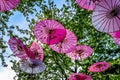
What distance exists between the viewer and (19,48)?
627 cm

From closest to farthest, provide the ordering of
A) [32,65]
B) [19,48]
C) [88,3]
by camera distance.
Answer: [88,3] → [19,48] → [32,65]

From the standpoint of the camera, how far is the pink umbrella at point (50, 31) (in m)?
5.79

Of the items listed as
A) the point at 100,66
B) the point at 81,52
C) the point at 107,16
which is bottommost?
the point at 107,16

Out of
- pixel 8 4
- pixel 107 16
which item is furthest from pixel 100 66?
pixel 8 4

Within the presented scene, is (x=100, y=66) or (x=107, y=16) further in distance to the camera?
(x=100, y=66)

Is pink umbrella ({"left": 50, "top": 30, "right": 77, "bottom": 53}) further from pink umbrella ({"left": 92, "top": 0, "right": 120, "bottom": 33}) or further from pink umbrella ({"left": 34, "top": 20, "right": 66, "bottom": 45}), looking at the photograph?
pink umbrella ({"left": 92, "top": 0, "right": 120, "bottom": 33})

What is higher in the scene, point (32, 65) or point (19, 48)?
point (19, 48)

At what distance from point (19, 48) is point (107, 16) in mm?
2217

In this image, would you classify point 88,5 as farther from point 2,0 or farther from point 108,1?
point 2,0

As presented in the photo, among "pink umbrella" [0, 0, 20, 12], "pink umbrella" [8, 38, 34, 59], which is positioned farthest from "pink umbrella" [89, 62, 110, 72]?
"pink umbrella" [0, 0, 20, 12]

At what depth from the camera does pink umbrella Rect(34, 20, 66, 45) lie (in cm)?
579

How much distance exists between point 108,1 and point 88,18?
12943 millimetres

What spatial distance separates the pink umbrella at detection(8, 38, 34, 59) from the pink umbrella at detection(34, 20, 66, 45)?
1.59 feet

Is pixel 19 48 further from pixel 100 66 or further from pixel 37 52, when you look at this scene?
pixel 100 66
